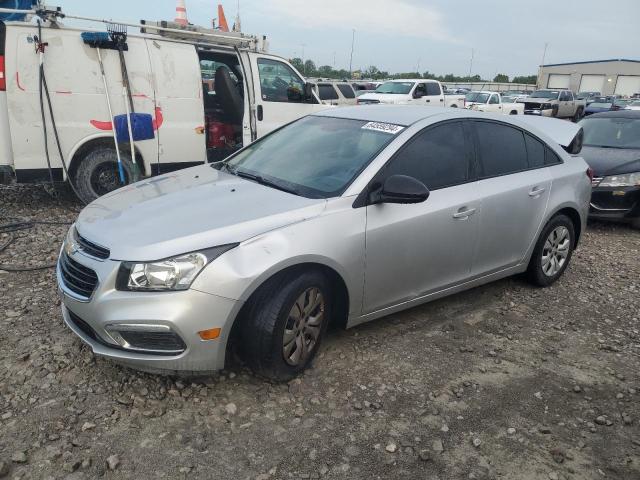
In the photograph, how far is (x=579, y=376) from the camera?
3.46m

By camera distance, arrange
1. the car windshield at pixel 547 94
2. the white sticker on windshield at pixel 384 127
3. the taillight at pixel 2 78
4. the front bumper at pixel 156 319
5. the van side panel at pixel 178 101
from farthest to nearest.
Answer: the car windshield at pixel 547 94 < the van side panel at pixel 178 101 < the taillight at pixel 2 78 < the white sticker on windshield at pixel 384 127 < the front bumper at pixel 156 319

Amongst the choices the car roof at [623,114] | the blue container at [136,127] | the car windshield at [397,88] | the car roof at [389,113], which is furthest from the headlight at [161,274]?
the car windshield at [397,88]

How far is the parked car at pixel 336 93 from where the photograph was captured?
631 inches

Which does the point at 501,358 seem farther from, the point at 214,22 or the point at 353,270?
the point at 214,22

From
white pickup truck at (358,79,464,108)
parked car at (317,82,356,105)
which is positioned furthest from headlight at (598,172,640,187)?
white pickup truck at (358,79,464,108)

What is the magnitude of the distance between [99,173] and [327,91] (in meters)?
10.7

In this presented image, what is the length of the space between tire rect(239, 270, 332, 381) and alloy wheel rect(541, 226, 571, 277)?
257cm

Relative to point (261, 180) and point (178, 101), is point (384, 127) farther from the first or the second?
point (178, 101)

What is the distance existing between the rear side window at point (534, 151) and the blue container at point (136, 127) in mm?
4595

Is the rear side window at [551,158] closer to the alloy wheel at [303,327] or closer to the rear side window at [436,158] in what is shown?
the rear side window at [436,158]

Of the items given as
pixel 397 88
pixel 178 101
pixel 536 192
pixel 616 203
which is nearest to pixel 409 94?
pixel 397 88

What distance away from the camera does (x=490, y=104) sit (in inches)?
832

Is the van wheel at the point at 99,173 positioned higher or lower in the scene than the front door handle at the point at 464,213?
lower

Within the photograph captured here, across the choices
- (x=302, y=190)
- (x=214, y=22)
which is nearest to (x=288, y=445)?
(x=302, y=190)
